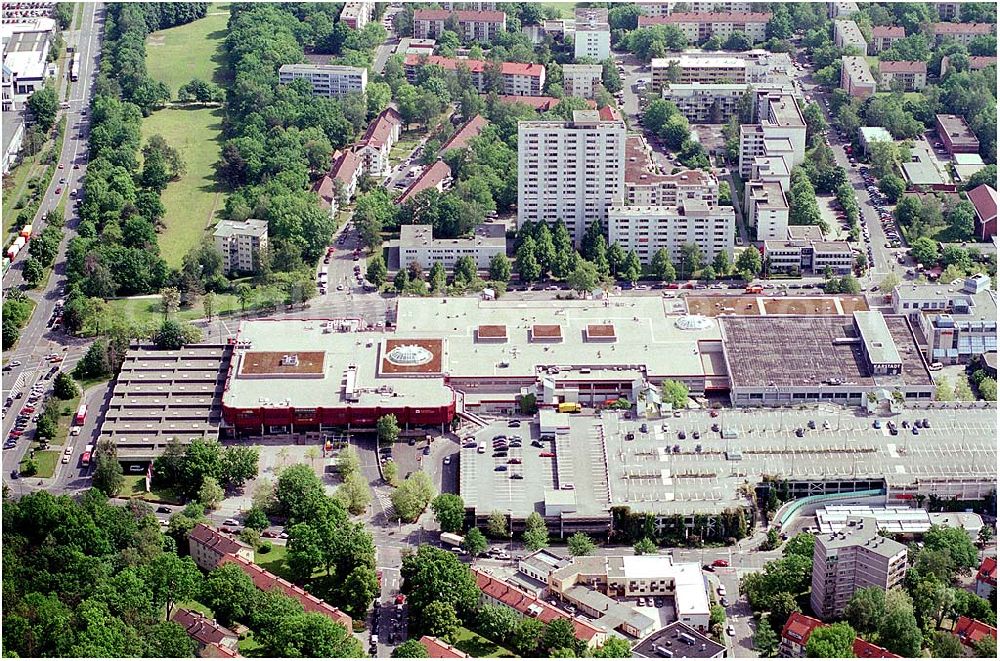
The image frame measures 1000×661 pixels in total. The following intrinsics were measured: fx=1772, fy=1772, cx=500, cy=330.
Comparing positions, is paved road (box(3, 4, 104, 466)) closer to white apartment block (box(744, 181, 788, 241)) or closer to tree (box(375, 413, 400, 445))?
tree (box(375, 413, 400, 445))

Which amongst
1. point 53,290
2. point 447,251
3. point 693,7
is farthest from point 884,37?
point 53,290

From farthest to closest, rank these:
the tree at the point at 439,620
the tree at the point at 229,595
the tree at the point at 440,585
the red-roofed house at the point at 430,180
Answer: the red-roofed house at the point at 430,180, the tree at the point at 229,595, the tree at the point at 440,585, the tree at the point at 439,620

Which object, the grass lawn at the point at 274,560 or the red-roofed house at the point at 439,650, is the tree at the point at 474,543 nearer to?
the grass lawn at the point at 274,560

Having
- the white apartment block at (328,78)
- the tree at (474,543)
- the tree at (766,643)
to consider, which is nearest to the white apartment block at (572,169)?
the white apartment block at (328,78)

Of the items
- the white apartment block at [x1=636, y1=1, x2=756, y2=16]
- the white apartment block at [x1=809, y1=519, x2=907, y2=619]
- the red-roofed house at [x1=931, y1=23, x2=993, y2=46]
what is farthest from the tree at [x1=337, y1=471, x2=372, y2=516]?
the red-roofed house at [x1=931, y1=23, x2=993, y2=46]

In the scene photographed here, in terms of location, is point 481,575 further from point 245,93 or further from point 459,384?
point 245,93
